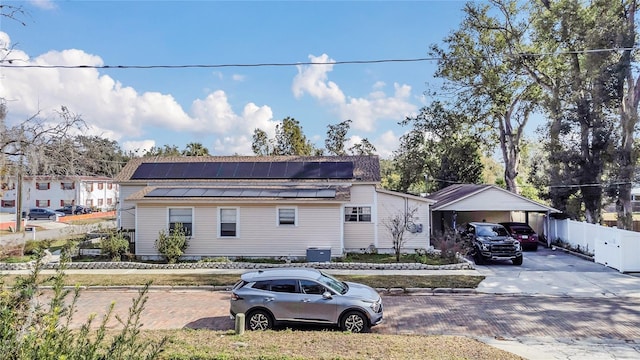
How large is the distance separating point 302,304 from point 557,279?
11.5m

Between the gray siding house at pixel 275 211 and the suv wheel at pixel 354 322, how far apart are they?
32.8 feet

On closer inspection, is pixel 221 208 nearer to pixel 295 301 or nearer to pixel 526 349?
pixel 295 301

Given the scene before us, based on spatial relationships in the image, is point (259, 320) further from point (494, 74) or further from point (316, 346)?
point (494, 74)

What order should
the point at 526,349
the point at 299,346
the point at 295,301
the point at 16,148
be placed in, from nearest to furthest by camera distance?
1. the point at 299,346
2. the point at 526,349
3. the point at 295,301
4. the point at 16,148

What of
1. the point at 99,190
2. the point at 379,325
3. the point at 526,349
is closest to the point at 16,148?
the point at 379,325

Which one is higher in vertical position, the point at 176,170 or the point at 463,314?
the point at 176,170

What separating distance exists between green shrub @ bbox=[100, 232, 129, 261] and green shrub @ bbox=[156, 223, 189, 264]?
5.48ft

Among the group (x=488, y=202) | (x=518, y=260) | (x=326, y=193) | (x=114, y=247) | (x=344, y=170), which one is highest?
(x=344, y=170)

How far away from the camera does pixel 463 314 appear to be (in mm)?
11984

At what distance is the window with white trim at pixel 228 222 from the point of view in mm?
21511

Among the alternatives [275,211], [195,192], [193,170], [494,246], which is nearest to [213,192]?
[195,192]

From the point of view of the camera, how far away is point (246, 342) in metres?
8.66

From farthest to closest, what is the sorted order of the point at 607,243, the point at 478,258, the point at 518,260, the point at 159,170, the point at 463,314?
the point at 159,170 < the point at 478,258 < the point at 518,260 < the point at 607,243 < the point at 463,314

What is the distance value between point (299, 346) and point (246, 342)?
114cm
